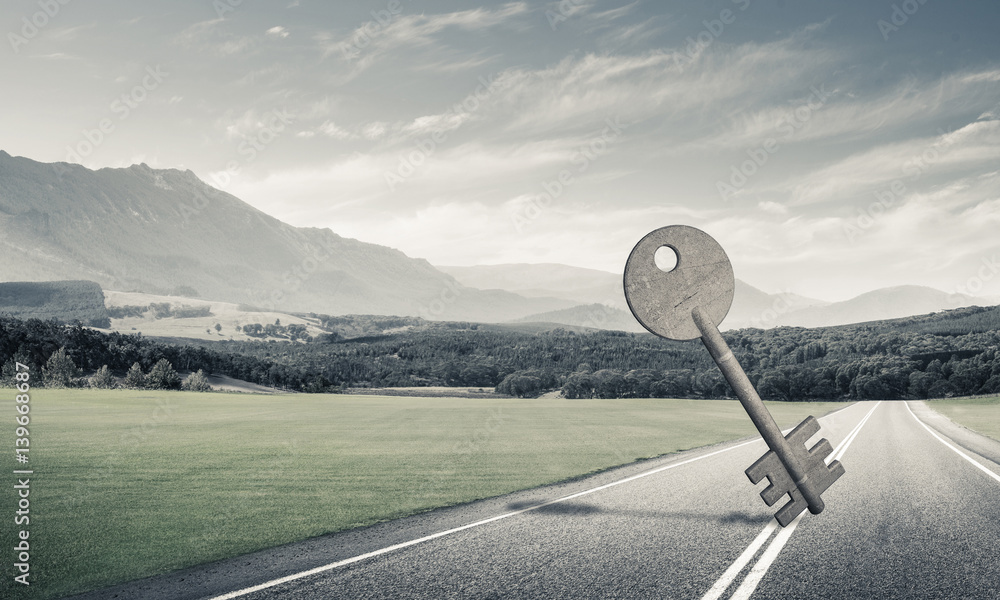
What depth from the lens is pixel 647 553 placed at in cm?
837

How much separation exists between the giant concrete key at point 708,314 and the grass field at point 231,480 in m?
8.78

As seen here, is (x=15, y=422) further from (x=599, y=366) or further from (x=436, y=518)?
(x=599, y=366)

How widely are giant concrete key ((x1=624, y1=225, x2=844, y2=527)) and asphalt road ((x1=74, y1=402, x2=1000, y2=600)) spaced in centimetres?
259

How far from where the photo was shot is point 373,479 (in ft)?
56.5

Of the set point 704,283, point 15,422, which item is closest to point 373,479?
point 704,283

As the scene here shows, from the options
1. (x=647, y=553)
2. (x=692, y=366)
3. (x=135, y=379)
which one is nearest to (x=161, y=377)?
(x=135, y=379)

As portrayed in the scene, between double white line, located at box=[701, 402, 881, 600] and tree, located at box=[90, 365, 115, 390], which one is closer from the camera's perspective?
double white line, located at box=[701, 402, 881, 600]

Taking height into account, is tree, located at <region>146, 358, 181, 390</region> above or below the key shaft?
below

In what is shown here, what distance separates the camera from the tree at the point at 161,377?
10050cm

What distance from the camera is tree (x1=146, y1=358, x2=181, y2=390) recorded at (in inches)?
3957

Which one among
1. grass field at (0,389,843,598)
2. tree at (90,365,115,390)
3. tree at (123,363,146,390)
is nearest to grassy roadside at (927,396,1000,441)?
grass field at (0,389,843,598)

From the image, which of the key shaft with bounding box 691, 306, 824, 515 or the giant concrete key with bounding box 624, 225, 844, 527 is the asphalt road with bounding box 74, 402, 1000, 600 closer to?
the giant concrete key with bounding box 624, 225, 844, 527

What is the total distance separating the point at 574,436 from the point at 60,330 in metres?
131

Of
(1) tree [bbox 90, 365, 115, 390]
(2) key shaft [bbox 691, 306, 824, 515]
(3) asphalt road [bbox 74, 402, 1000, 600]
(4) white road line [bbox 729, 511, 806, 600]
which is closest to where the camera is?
(2) key shaft [bbox 691, 306, 824, 515]
